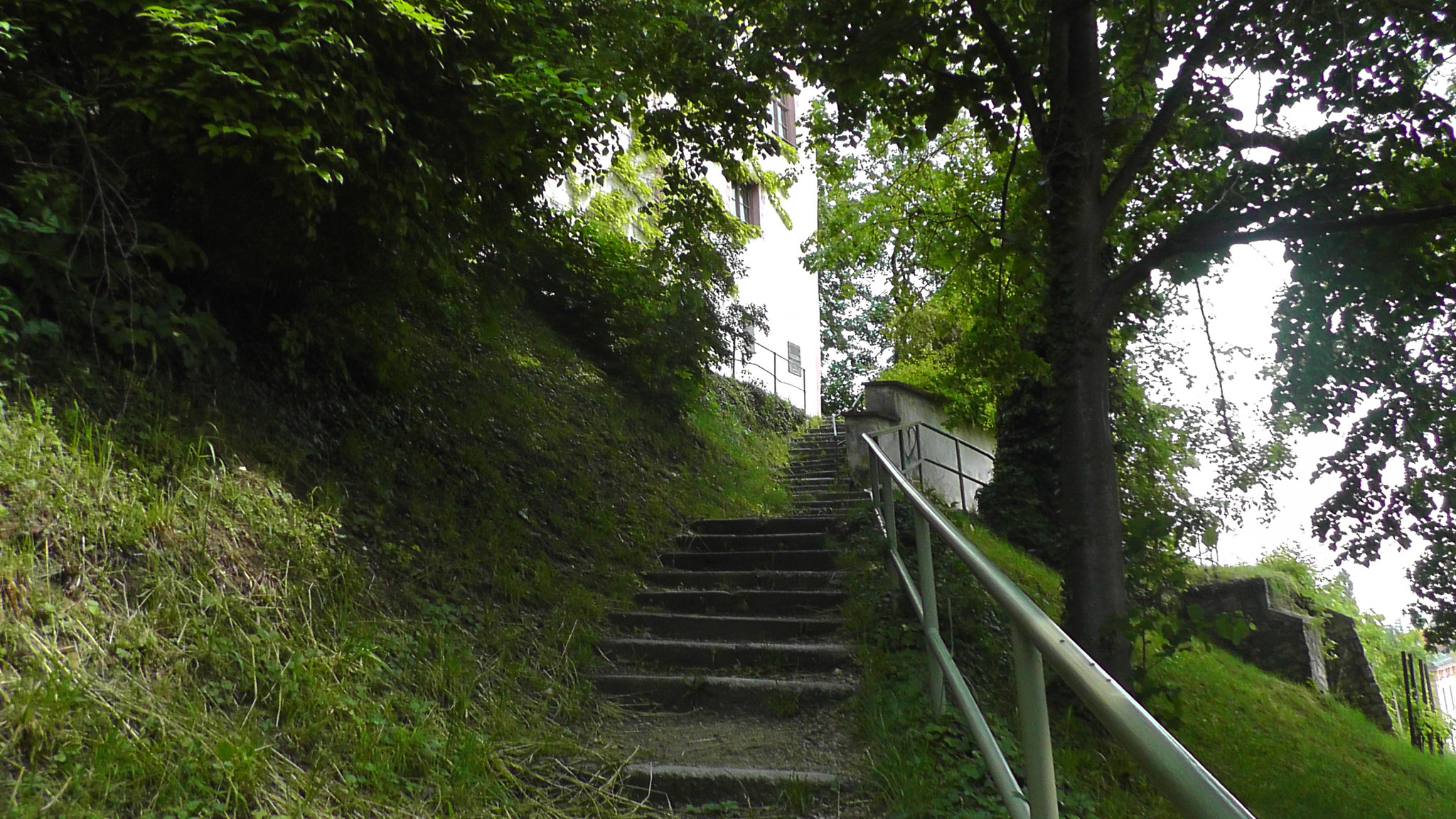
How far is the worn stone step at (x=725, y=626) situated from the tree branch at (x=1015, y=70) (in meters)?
3.22

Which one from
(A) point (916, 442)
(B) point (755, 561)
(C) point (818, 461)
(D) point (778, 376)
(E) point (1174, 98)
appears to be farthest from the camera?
(D) point (778, 376)

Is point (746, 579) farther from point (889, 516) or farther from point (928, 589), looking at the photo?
point (928, 589)

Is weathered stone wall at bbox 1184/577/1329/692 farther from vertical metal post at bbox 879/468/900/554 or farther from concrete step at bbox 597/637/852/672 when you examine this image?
concrete step at bbox 597/637/852/672

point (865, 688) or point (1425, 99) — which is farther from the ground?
point (1425, 99)

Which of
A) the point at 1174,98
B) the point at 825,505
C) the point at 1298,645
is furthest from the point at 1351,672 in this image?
the point at 1174,98

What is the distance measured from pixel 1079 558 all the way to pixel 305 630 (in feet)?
12.8

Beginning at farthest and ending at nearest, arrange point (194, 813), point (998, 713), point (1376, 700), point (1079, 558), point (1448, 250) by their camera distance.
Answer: point (1376, 700), point (1448, 250), point (1079, 558), point (998, 713), point (194, 813)

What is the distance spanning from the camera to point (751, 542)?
23.6ft

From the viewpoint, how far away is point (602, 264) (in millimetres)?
9312

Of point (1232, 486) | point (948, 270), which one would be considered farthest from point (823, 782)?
point (1232, 486)

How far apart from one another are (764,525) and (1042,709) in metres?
5.82

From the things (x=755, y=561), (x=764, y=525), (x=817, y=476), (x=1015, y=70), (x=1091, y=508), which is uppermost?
(x=1015, y=70)

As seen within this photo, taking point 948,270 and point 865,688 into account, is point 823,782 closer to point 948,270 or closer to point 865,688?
point 865,688

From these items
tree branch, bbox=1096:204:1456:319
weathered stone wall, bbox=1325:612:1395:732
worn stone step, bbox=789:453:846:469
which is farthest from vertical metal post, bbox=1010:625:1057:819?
weathered stone wall, bbox=1325:612:1395:732
